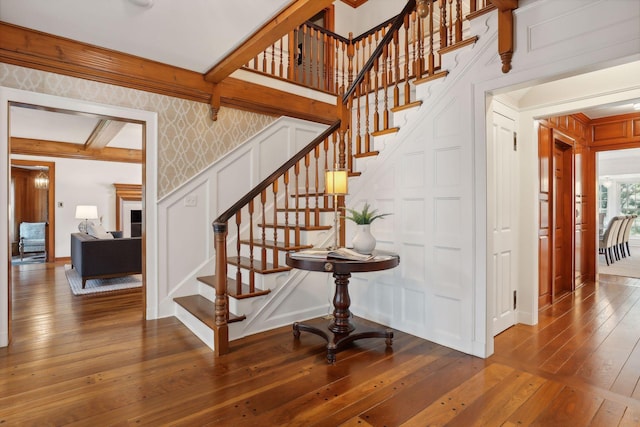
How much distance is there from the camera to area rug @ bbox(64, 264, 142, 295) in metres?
4.72

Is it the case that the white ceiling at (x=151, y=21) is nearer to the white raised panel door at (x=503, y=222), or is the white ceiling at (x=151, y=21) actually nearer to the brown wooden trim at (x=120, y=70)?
the brown wooden trim at (x=120, y=70)

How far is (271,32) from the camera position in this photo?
2676 millimetres

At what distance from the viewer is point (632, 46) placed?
1.88 meters

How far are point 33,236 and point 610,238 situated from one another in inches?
505

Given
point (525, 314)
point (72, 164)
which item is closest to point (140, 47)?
point (525, 314)

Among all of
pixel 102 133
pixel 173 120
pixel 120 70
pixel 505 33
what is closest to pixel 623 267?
pixel 505 33

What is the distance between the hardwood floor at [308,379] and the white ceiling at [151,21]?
2.55 metres

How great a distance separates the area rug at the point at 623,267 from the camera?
5.94m

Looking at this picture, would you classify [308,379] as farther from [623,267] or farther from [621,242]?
[621,242]

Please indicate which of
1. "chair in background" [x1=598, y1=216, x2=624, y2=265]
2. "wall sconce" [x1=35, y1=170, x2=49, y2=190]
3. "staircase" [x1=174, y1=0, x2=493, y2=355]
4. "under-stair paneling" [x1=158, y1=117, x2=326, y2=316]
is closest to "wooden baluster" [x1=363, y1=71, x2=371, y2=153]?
"staircase" [x1=174, y1=0, x2=493, y2=355]

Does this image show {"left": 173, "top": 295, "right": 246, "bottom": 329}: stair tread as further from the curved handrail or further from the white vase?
the white vase

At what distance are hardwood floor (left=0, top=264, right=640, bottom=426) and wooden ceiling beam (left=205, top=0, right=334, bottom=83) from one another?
238 centimetres

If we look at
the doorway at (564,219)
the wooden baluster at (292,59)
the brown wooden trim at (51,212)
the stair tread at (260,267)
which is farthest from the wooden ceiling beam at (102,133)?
the doorway at (564,219)

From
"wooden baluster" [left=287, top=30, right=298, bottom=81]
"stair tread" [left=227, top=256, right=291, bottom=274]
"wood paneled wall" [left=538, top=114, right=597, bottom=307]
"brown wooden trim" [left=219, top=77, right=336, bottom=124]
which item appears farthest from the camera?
"wooden baluster" [left=287, top=30, right=298, bottom=81]
